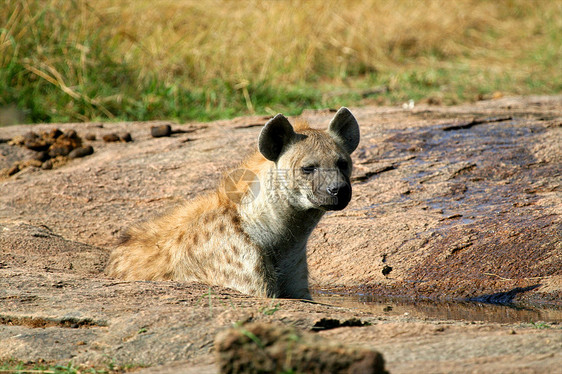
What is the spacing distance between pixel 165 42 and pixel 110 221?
4033mm

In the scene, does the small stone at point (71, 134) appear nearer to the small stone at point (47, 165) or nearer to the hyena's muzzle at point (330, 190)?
the small stone at point (47, 165)

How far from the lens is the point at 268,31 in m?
8.86

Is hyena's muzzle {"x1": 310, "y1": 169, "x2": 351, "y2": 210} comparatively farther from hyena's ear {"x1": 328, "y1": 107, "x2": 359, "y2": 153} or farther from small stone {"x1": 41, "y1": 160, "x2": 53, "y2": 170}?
small stone {"x1": 41, "y1": 160, "x2": 53, "y2": 170}

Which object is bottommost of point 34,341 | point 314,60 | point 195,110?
point 34,341

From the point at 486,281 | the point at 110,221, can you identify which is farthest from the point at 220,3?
the point at 486,281

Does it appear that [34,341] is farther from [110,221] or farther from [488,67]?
[488,67]

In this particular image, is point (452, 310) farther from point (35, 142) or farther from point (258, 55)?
point (258, 55)

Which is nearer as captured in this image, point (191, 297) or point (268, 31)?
point (191, 297)

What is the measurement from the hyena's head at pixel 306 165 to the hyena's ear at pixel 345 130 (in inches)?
1.5

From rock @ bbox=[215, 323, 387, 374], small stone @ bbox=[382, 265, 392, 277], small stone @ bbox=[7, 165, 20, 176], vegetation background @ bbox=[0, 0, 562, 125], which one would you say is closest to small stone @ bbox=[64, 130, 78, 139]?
small stone @ bbox=[7, 165, 20, 176]

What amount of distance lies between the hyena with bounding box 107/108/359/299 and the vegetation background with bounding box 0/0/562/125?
3222 millimetres

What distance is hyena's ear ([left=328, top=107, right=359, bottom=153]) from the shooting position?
3.79 m

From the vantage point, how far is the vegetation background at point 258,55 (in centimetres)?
713

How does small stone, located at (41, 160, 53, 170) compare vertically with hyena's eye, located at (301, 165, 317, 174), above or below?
below
